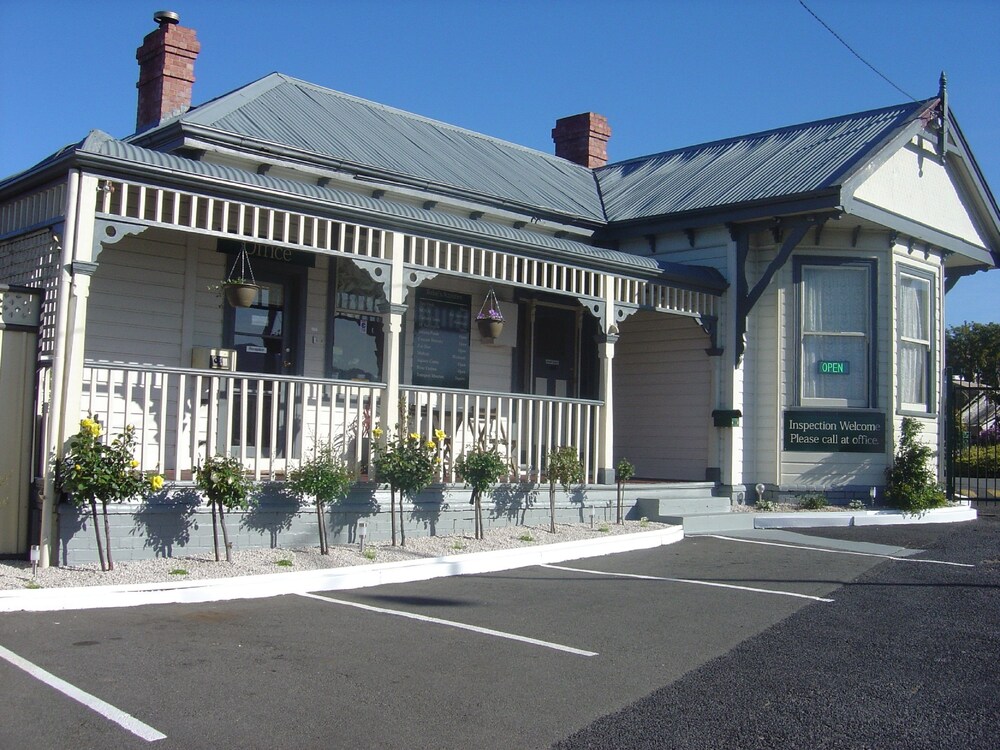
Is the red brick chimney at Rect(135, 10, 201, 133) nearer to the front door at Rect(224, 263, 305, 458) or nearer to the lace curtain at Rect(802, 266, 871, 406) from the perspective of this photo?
the front door at Rect(224, 263, 305, 458)

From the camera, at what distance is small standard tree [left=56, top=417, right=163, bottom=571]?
26.6 feet

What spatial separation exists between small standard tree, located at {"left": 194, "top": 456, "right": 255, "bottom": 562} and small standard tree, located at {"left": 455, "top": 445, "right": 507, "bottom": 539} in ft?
8.64

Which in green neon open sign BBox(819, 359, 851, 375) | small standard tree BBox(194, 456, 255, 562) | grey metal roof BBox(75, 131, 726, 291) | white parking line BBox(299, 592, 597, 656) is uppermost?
grey metal roof BBox(75, 131, 726, 291)

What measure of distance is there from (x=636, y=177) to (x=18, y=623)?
13.3 meters

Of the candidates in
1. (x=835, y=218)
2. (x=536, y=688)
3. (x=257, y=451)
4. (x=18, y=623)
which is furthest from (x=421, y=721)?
(x=835, y=218)

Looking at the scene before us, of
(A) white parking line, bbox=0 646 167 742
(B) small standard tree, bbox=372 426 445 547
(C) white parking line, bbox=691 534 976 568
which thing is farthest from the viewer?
(C) white parking line, bbox=691 534 976 568

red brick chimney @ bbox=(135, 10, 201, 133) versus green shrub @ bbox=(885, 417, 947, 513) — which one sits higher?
red brick chimney @ bbox=(135, 10, 201, 133)

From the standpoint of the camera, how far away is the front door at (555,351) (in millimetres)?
15305

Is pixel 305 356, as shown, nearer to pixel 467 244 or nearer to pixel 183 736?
pixel 467 244

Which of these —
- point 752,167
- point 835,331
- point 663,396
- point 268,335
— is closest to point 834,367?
point 835,331

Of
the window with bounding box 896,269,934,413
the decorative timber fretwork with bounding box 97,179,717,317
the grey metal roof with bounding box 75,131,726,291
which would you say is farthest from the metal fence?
the grey metal roof with bounding box 75,131,726,291

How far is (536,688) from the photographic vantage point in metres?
5.62

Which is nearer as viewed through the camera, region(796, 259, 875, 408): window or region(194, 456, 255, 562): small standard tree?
region(194, 456, 255, 562): small standard tree

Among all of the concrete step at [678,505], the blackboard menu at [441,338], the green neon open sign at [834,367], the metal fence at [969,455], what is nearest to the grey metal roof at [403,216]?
the green neon open sign at [834,367]
